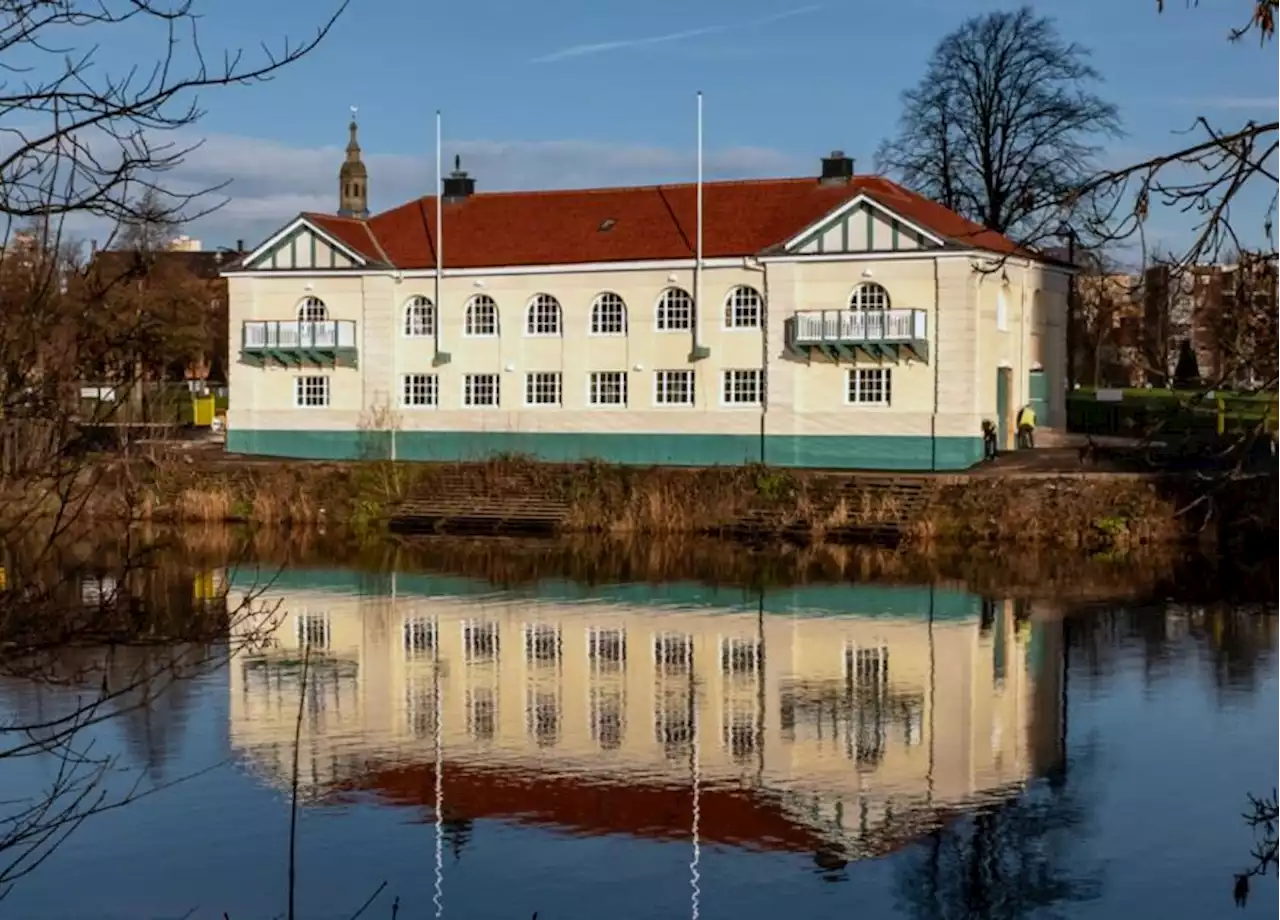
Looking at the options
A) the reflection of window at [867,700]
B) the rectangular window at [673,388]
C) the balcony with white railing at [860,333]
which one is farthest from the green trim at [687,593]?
the rectangular window at [673,388]

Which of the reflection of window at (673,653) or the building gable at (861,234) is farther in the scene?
the building gable at (861,234)

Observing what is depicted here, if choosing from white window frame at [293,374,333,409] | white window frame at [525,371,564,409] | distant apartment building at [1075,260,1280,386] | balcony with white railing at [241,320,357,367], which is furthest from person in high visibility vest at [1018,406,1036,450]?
distant apartment building at [1075,260,1280,386]

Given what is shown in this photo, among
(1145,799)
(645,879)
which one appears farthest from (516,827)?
(1145,799)

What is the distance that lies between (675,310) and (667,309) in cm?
20

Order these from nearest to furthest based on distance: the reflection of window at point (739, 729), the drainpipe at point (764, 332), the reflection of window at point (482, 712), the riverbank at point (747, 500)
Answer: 1. the reflection of window at point (739, 729)
2. the reflection of window at point (482, 712)
3. the riverbank at point (747, 500)
4. the drainpipe at point (764, 332)

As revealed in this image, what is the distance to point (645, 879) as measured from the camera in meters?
12.7

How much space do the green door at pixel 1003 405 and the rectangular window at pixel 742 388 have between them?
5.81 metres

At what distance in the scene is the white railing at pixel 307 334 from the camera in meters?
45.4

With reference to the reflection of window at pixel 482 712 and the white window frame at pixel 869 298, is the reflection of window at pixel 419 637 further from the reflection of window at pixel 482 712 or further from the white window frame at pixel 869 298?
the white window frame at pixel 869 298

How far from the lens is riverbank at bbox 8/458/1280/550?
114 ft

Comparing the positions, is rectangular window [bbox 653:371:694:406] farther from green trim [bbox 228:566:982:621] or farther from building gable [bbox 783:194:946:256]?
green trim [bbox 228:566:982:621]

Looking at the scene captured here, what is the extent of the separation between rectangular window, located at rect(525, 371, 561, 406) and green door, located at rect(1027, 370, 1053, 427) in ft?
39.6

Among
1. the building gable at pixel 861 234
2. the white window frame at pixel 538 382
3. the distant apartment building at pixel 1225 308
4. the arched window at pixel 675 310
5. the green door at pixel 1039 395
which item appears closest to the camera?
the distant apartment building at pixel 1225 308

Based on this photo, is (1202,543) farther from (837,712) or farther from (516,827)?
(516,827)
